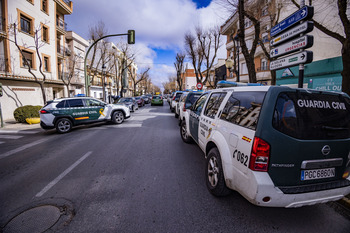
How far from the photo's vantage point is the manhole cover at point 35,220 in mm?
2217

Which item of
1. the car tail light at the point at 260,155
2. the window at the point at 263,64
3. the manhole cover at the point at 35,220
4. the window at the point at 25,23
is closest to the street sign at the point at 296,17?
the car tail light at the point at 260,155

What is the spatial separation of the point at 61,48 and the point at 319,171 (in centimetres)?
2735

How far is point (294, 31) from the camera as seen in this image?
4.04m

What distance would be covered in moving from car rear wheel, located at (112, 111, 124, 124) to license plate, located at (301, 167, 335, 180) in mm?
9760

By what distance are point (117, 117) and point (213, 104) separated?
809 centimetres

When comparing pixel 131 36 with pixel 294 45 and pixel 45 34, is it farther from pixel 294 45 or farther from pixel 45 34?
pixel 45 34

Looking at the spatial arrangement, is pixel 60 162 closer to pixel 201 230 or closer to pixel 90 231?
pixel 90 231

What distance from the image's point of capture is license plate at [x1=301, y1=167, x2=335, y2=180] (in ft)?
6.85

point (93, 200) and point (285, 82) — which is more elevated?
point (285, 82)

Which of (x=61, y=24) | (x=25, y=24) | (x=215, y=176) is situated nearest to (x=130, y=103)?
(x=25, y=24)

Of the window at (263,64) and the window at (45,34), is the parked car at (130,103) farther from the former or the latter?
the window at (263,64)

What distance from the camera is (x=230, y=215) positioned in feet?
8.05

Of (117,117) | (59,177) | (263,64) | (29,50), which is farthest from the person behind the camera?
(263,64)

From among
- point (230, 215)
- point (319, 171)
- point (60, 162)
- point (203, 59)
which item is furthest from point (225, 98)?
point (203, 59)
